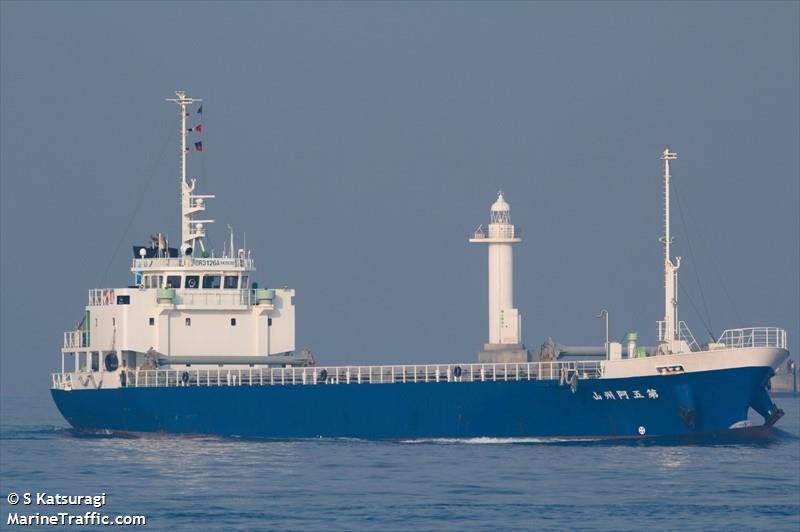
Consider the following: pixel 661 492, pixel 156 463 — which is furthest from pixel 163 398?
pixel 661 492

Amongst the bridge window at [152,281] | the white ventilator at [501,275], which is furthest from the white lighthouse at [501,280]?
the bridge window at [152,281]

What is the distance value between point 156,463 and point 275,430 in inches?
313

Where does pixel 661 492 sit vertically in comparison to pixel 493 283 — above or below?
below

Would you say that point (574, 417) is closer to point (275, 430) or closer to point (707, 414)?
point (707, 414)

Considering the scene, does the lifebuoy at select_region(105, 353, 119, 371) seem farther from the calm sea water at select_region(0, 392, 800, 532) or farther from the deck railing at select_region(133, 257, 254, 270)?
the calm sea water at select_region(0, 392, 800, 532)

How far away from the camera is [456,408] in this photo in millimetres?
55375

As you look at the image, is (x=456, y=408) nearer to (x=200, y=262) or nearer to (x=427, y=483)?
(x=427, y=483)

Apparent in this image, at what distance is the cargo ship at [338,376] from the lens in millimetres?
52531

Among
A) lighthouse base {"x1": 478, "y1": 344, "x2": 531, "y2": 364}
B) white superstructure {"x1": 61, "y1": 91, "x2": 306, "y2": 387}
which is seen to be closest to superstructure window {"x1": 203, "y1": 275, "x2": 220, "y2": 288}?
white superstructure {"x1": 61, "y1": 91, "x2": 306, "y2": 387}

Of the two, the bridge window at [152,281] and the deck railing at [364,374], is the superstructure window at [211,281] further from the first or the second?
the deck railing at [364,374]

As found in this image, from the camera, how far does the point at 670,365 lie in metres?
52.4

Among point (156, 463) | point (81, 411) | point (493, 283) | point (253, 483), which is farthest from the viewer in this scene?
point (81, 411)

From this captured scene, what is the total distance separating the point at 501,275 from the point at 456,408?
707 cm

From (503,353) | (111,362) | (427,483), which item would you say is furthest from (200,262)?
(427,483)
